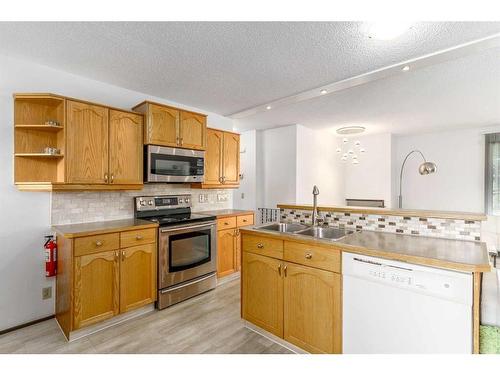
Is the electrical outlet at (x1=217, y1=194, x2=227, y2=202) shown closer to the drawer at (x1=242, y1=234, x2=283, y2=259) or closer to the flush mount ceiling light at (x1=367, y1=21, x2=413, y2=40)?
the drawer at (x1=242, y1=234, x2=283, y2=259)

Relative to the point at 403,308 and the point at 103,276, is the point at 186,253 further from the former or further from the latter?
the point at 403,308

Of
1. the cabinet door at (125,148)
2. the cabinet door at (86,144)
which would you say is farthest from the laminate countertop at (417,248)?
the cabinet door at (86,144)

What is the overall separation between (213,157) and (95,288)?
2.14 metres

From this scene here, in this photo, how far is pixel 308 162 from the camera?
4.96m

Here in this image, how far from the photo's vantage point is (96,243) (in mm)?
2158

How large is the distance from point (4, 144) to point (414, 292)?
10.9 feet

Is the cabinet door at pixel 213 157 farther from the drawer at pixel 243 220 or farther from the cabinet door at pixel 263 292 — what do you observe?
the cabinet door at pixel 263 292

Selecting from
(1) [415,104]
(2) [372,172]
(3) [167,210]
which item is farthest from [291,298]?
(2) [372,172]

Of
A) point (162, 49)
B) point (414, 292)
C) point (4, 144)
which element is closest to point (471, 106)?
point (414, 292)

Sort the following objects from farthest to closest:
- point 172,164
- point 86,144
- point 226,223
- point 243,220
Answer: point 243,220 < point 226,223 < point 172,164 < point 86,144

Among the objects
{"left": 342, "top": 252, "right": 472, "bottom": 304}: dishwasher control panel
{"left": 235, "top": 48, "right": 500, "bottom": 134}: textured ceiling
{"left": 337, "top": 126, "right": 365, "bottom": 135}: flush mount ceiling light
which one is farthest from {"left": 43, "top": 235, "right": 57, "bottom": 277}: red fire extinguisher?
{"left": 337, "top": 126, "right": 365, "bottom": 135}: flush mount ceiling light

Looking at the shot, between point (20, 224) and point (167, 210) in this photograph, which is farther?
point (167, 210)

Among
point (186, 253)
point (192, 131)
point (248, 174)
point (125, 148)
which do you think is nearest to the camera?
point (125, 148)

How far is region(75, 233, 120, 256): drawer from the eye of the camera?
207cm
